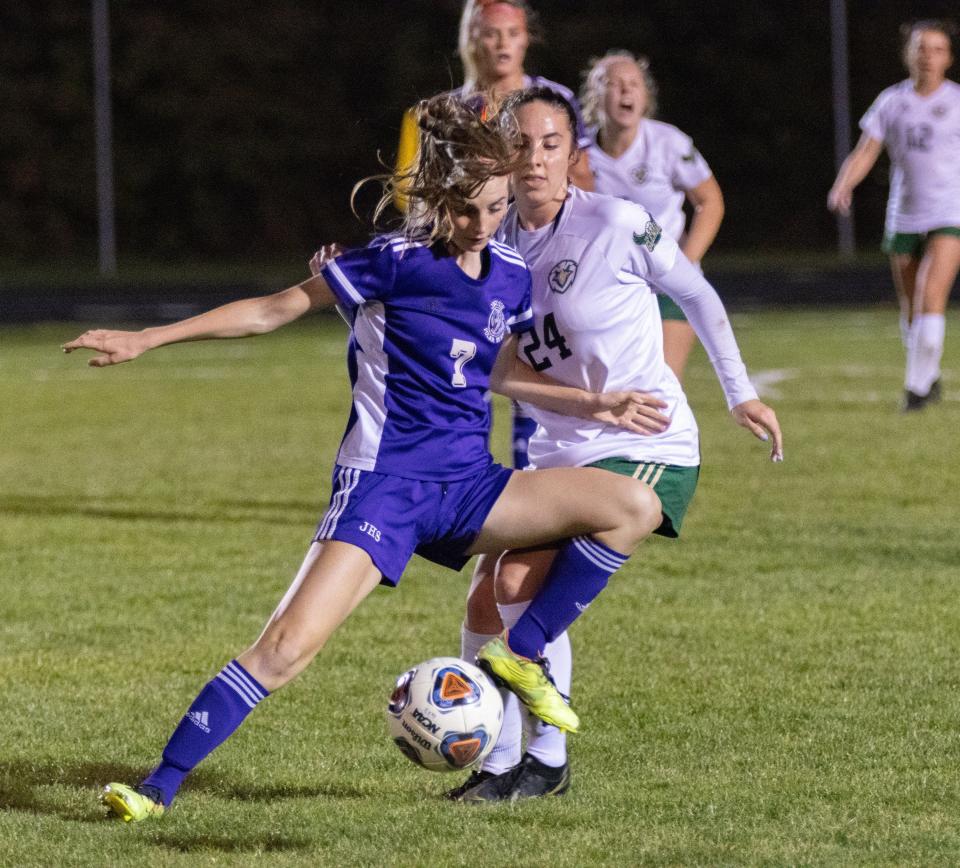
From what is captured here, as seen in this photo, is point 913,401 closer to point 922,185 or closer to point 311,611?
point 922,185

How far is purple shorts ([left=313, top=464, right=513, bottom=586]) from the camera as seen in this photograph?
14.3 ft

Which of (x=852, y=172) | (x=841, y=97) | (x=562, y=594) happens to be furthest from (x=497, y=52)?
(x=841, y=97)

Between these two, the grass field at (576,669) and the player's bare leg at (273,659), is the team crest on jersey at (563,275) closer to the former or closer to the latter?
the player's bare leg at (273,659)

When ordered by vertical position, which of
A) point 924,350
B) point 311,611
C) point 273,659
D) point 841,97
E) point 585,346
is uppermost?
point 585,346

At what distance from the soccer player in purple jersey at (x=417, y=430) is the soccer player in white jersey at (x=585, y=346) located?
0.18 m

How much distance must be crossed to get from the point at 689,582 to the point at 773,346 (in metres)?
11.4

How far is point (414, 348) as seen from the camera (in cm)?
443

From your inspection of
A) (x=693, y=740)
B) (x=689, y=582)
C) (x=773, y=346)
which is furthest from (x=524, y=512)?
(x=773, y=346)

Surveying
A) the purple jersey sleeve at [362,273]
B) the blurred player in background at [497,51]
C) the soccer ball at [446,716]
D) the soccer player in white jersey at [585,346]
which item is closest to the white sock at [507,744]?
the soccer player in white jersey at [585,346]

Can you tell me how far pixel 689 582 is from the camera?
7551mm

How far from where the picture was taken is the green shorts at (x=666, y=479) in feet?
15.5

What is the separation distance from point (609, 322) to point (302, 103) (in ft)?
130

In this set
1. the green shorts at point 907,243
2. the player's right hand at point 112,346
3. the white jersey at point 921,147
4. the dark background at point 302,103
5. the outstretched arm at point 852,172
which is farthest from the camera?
the dark background at point 302,103

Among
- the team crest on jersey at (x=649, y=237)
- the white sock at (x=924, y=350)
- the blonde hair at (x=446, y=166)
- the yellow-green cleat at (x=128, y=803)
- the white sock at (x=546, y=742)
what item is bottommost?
the white sock at (x=924, y=350)
